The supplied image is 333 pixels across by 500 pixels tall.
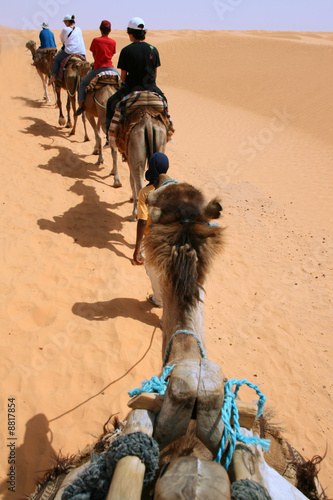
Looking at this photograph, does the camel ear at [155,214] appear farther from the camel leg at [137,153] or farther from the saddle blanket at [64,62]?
the saddle blanket at [64,62]

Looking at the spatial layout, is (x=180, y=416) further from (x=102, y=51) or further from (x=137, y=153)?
(x=102, y=51)

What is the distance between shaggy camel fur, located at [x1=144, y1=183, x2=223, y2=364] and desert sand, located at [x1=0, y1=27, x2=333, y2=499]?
284 millimetres

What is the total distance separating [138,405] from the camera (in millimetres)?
1431

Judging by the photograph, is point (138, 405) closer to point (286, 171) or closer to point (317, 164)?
point (286, 171)

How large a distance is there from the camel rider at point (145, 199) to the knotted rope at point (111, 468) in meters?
1.94

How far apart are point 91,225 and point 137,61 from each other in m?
2.94

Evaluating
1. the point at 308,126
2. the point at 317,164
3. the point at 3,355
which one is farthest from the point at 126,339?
the point at 308,126

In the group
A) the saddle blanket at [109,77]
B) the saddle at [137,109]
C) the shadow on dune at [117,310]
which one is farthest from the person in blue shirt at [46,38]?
the shadow on dune at [117,310]

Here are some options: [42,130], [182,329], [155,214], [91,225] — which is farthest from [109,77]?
[182,329]

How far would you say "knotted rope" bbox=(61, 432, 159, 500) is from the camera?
3.95 feet

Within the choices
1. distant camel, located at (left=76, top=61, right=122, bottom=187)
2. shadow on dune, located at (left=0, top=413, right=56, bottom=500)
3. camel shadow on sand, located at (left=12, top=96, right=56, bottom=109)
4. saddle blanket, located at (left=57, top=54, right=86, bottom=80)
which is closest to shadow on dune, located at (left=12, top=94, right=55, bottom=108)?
camel shadow on sand, located at (left=12, top=96, right=56, bottom=109)

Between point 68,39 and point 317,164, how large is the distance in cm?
958

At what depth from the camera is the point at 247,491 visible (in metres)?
1.11

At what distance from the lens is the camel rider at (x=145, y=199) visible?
12.3ft
